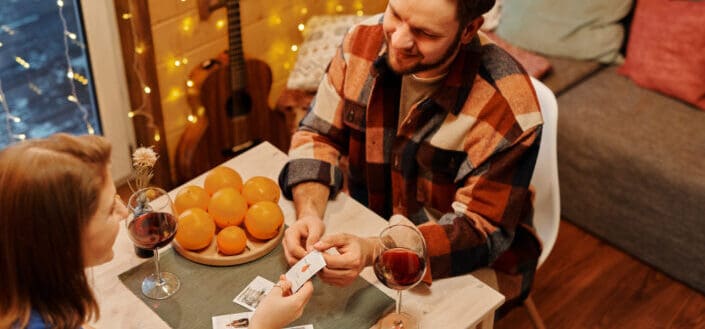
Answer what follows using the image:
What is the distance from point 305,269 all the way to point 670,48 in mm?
1976

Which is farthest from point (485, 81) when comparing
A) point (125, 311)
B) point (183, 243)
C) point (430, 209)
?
point (125, 311)

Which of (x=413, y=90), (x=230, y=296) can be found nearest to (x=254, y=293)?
(x=230, y=296)

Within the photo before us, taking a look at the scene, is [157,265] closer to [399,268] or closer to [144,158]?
[144,158]

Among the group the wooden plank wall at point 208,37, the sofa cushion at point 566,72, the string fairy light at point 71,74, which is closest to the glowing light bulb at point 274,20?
the wooden plank wall at point 208,37

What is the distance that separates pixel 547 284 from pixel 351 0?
1394 millimetres

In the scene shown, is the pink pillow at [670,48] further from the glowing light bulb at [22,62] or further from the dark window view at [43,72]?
the glowing light bulb at [22,62]

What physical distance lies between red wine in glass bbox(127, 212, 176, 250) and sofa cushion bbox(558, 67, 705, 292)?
70.0 inches

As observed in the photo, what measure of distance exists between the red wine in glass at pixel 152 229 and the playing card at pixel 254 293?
0.59 ft

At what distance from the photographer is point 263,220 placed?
1.70 metres

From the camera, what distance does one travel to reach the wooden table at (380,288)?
1.57 m

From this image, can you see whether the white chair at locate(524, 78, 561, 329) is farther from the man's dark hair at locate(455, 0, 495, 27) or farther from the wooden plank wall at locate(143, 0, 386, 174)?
the wooden plank wall at locate(143, 0, 386, 174)

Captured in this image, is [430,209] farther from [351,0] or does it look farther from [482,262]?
[351,0]

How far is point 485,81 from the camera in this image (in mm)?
1854

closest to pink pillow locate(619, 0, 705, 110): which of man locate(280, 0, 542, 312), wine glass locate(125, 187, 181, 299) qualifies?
man locate(280, 0, 542, 312)
